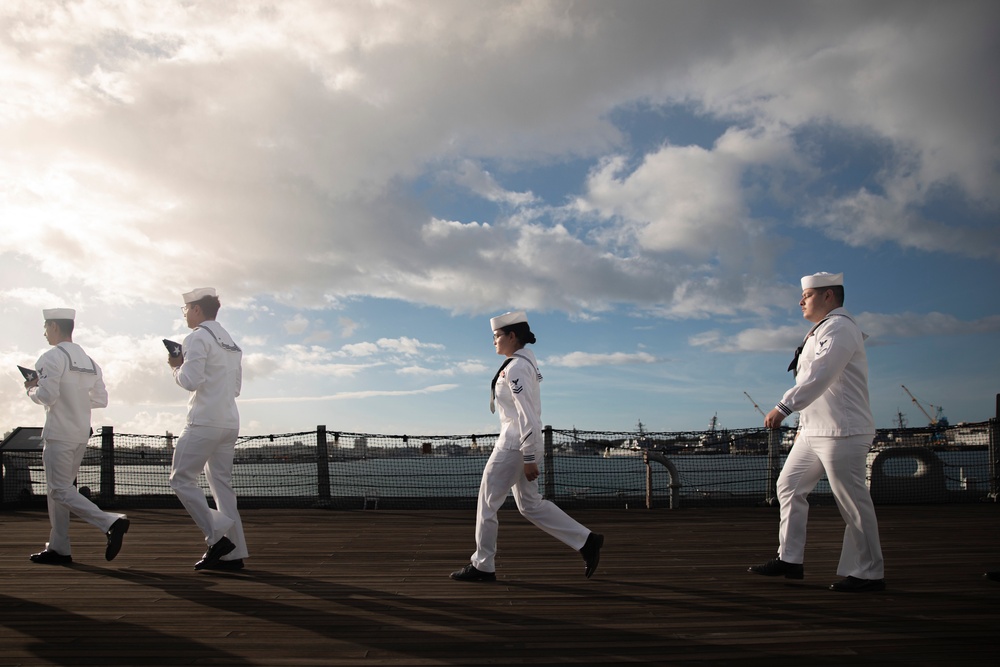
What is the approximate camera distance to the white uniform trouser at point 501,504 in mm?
5219

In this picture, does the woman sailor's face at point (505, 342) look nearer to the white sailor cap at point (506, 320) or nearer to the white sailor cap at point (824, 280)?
the white sailor cap at point (506, 320)

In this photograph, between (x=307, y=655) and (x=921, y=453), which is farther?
(x=921, y=453)

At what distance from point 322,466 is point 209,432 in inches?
237

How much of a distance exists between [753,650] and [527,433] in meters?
2.00

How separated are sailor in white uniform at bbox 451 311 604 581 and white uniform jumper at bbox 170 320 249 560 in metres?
1.91

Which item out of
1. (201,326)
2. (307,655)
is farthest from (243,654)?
(201,326)

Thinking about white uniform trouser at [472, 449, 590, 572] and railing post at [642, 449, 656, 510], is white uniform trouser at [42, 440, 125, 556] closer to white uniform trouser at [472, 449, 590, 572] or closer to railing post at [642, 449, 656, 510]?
white uniform trouser at [472, 449, 590, 572]

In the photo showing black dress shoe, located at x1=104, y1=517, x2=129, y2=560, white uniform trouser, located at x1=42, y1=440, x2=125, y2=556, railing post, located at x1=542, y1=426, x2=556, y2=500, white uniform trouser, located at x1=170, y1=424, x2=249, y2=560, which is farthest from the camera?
railing post, located at x1=542, y1=426, x2=556, y2=500

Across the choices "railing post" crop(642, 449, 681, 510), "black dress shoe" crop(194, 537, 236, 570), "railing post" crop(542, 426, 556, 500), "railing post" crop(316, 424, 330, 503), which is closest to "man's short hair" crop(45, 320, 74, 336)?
"black dress shoe" crop(194, 537, 236, 570)

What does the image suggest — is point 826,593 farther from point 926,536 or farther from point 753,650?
point 926,536

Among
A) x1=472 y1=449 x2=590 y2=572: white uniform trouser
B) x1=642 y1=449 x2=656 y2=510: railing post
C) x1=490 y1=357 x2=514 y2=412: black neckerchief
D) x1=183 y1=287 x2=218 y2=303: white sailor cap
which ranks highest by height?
x1=183 y1=287 x2=218 y2=303: white sailor cap

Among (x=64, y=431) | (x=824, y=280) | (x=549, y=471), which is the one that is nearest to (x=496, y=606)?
(x=824, y=280)

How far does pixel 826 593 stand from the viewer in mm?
4906

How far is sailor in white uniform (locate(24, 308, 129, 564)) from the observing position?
6.17 metres
